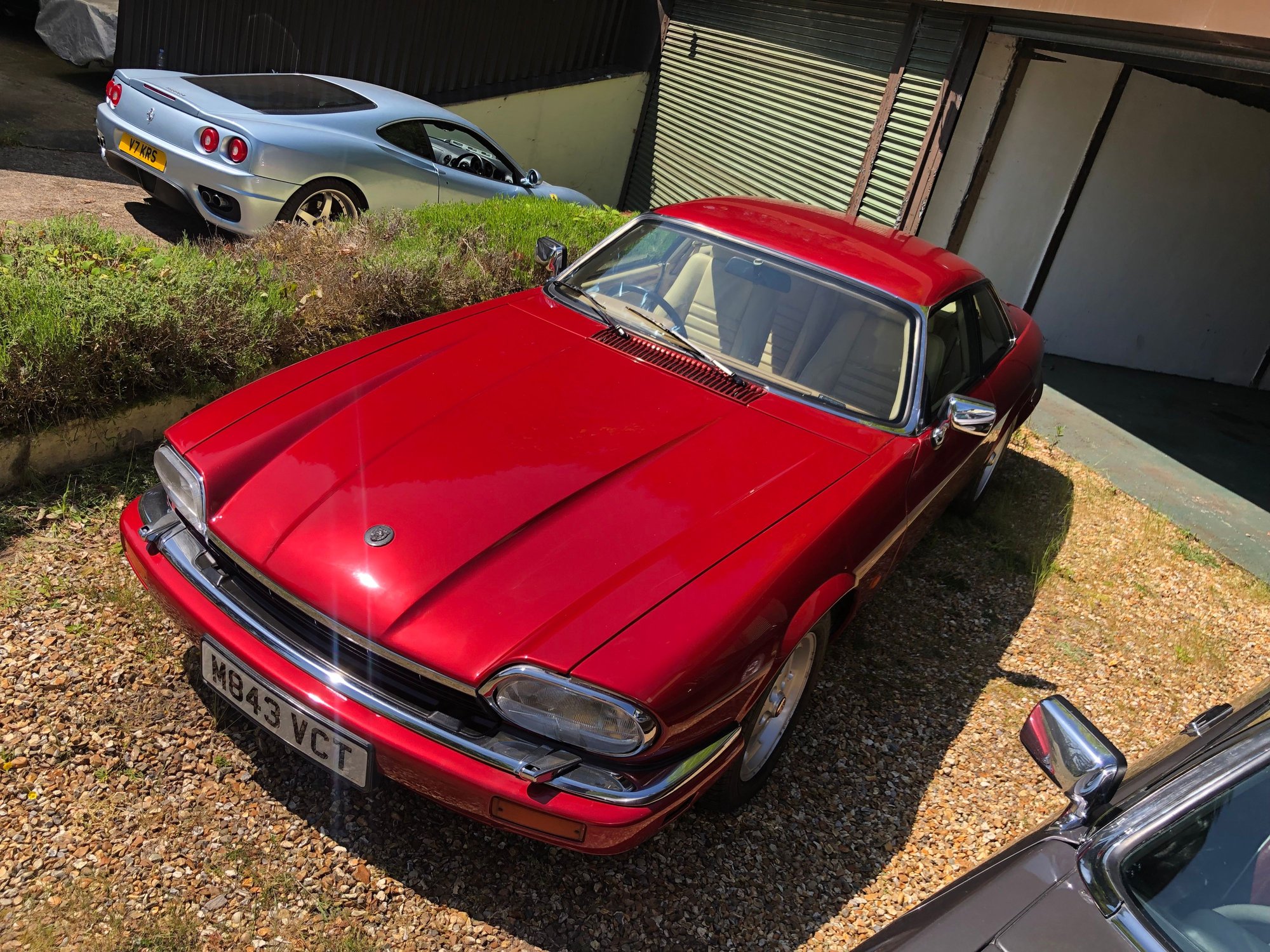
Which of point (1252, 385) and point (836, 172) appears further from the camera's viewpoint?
point (1252, 385)

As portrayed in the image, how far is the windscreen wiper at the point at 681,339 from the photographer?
335 cm

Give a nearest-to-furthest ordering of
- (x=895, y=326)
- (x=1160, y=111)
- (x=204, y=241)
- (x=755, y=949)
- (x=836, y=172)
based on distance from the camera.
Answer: (x=755, y=949) → (x=895, y=326) → (x=204, y=241) → (x=1160, y=111) → (x=836, y=172)

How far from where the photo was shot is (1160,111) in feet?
25.6

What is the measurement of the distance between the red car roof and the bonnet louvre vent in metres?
0.67

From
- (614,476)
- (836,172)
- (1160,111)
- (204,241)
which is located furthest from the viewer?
(836,172)

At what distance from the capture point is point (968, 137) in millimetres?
7496

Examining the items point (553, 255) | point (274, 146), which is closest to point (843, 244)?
point (553, 255)

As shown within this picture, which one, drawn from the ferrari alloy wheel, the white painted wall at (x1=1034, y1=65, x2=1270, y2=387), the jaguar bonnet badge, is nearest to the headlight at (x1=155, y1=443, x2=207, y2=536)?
the jaguar bonnet badge

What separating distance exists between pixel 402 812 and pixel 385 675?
622mm

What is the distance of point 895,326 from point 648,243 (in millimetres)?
1094

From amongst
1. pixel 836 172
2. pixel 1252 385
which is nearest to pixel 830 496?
pixel 836 172

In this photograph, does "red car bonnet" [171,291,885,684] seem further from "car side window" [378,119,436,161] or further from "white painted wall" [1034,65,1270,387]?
"white painted wall" [1034,65,1270,387]

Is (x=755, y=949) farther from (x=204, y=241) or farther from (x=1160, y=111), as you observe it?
(x=1160, y=111)

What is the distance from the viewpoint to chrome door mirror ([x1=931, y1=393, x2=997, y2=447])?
3258mm
